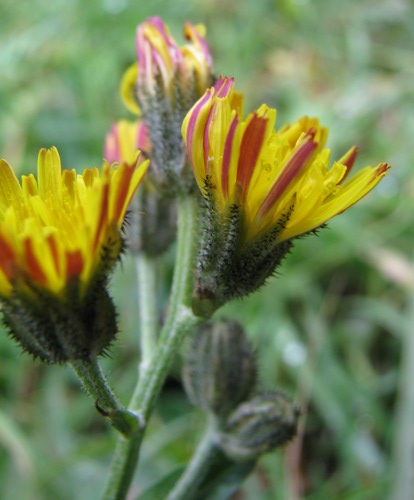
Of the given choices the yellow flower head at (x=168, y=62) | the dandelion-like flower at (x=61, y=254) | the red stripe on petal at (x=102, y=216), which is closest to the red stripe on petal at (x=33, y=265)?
the dandelion-like flower at (x=61, y=254)

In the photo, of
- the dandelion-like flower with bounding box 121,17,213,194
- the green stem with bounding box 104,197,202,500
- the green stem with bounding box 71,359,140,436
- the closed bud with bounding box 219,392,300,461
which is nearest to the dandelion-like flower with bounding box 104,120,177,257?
the dandelion-like flower with bounding box 121,17,213,194

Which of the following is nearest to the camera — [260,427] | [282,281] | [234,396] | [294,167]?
[294,167]

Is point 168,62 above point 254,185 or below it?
above

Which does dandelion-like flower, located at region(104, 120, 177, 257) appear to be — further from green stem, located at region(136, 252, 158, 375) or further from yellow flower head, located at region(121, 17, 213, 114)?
yellow flower head, located at region(121, 17, 213, 114)

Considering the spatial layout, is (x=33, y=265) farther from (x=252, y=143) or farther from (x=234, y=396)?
(x=234, y=396)

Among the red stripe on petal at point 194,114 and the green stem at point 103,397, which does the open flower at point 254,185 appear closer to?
the red stripe on petal at point 194,114

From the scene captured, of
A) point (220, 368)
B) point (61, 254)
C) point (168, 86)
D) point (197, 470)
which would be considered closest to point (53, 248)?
point (61, 254)

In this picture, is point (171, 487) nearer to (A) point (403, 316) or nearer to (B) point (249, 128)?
(B) point (249, 128)
